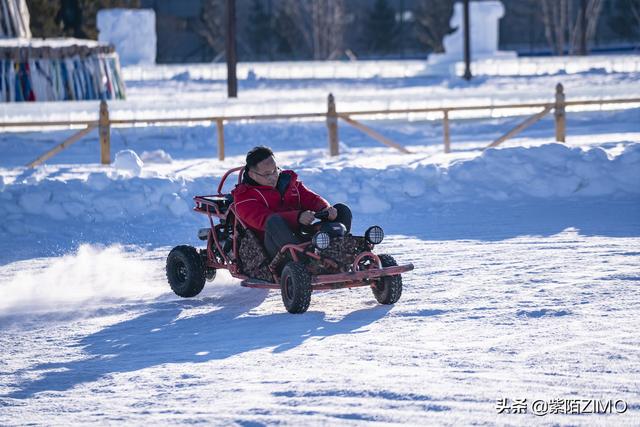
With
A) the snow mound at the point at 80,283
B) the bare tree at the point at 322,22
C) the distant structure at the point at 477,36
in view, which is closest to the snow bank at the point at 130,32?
the distant structure at the point at 477,36

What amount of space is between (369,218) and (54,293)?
16.6 feet

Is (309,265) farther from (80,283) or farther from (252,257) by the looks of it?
(80,283)

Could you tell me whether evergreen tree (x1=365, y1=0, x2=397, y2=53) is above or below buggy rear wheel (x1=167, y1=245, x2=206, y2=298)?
above

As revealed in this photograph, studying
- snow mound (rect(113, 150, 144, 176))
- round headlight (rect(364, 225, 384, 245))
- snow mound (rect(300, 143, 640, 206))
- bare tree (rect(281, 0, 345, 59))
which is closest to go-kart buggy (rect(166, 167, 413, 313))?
round headlight (rect(364, 225, 384, 245))

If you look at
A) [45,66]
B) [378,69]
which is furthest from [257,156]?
[378,69]

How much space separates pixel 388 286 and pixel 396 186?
639 centimetres

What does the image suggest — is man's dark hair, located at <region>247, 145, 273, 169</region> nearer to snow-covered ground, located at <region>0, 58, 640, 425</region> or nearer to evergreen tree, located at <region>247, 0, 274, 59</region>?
snow-covered ground, located at <region>0, 58, 640, 425</region>

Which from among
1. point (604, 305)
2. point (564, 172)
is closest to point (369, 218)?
point (564, 172)

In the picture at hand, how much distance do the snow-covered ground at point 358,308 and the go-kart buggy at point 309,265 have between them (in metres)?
Answer: 0.16

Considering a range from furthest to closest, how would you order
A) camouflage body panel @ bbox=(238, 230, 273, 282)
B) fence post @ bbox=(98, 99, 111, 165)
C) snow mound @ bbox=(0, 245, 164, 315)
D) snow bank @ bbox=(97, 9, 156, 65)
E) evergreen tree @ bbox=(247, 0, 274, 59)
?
1. evergreen tree @ bbox=(247, 0, 274, 59)
2. snow bank @ bbox=(97, 9, 156, 65)
3. fence post @ bbox=(98, 99, 111, 165)
4. snow mound @ bbox=(0, 245, 164, 315)
5. camouflage body panel @ bbox=(238, 230, 273, 282)

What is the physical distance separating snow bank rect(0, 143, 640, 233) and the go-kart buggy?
15.6 ft

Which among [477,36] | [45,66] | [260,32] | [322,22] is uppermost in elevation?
[322,22]

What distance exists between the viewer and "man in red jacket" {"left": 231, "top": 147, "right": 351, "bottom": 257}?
316 inches

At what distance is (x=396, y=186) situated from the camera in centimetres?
1436
